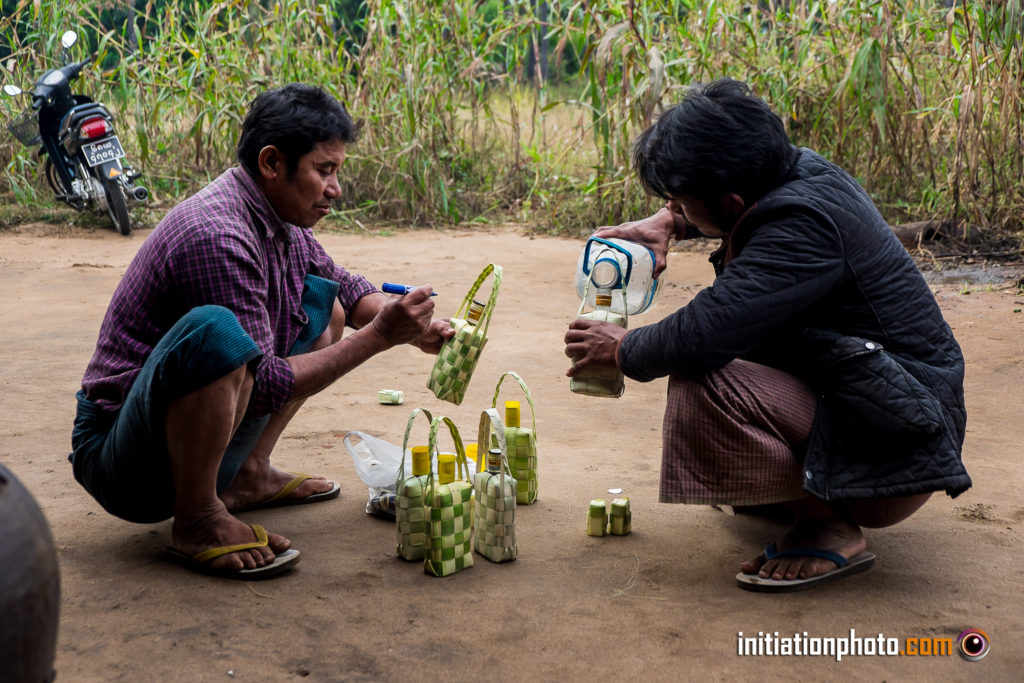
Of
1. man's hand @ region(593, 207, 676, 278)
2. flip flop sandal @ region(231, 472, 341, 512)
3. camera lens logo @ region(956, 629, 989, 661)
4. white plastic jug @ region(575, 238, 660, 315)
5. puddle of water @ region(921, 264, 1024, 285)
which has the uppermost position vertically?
man's hand @ region(593, 207, 676, 278)

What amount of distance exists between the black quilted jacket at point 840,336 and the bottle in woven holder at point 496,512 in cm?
39

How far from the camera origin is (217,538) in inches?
85.0

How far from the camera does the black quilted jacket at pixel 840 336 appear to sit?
2.04 m

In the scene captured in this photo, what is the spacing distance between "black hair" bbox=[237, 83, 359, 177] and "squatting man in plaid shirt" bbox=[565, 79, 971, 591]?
0.77m

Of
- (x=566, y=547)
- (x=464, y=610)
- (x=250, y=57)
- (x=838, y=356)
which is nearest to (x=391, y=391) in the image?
(x=566, y=547)

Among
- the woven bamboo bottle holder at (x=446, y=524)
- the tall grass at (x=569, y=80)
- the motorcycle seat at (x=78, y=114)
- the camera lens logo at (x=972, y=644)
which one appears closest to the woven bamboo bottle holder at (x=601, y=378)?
the woven bamboo bottle holder at (x=446, y=524)

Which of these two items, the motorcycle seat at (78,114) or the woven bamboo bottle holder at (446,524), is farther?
the motorcycle seat at (78,114)

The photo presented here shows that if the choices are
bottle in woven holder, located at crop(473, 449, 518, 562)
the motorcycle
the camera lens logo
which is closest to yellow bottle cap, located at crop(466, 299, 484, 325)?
bottle in woven holder, located at crop(473, 449, 518, 562)

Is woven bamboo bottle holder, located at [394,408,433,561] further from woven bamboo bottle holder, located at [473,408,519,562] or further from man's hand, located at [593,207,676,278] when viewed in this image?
man's hand, located at [593,207,676,278]

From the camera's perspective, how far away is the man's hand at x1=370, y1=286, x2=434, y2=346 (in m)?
2.24

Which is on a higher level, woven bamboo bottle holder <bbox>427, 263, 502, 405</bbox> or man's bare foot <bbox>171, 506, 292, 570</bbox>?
woven bamboo bottle holder <bbox>427, 263, 502, 405</bbox>

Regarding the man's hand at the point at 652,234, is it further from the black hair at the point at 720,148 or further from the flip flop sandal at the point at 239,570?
the flip flop sandal at the point at 239,570

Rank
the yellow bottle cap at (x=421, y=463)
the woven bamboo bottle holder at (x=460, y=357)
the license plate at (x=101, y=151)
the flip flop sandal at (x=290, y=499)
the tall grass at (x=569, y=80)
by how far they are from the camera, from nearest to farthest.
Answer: the yellow bottle cap at (x=421, y=463)
the woven bamboo bottle holder at (x=460, y=357)
the flip flop sandal at (x=290, y=499)
the tall grass at (x=569, y=80)
the license plate at (x=101, y=151)

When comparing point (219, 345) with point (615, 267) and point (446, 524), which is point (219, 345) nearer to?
point (446, 524)
